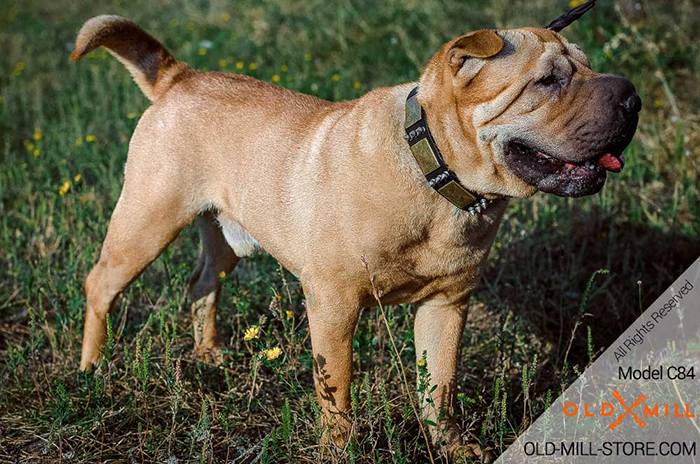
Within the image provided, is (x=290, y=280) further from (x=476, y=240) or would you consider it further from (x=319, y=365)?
(x=476, y=240)

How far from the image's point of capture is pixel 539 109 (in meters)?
2.54

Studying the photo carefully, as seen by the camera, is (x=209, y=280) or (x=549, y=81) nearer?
(x=549, y=81)

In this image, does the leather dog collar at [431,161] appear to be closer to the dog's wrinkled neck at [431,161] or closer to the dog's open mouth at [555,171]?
the dog's wrinkled neck at [431,161]

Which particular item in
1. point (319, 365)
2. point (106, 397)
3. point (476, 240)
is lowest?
point (106, 397)

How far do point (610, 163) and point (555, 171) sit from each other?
0.66 ft

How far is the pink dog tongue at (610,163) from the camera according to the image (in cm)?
262

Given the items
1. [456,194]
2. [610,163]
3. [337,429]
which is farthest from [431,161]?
[337,429]

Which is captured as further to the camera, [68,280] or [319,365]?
[68,280]

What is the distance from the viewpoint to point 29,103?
6848mm

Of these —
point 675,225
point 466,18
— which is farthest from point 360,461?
point 466,18

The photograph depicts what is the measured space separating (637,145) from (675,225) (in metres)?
1.10

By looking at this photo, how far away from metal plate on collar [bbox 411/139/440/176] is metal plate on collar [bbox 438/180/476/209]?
79mm

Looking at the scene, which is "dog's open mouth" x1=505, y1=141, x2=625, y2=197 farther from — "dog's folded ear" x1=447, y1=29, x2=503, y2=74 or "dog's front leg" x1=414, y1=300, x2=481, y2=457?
"dog's front leg" x1=414, y1=300, x2=481, y2=457

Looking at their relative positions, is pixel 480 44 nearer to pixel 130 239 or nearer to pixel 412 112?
pixel 412 112
